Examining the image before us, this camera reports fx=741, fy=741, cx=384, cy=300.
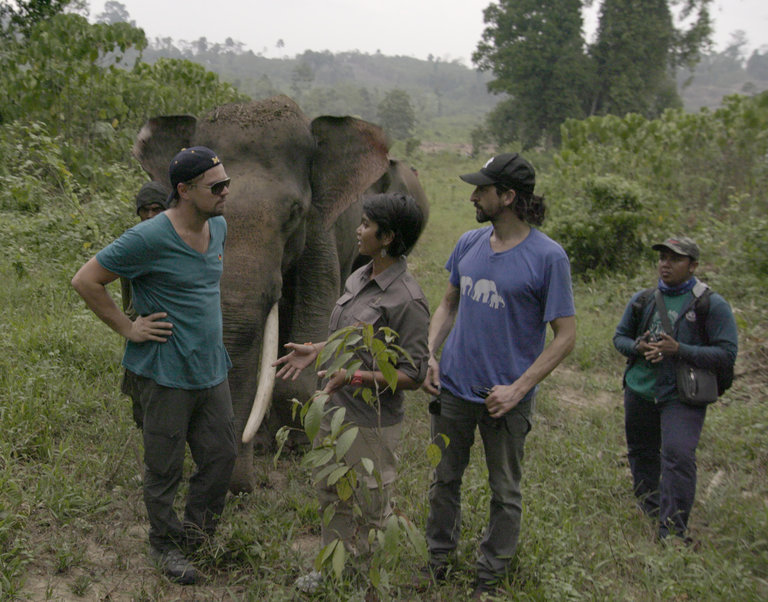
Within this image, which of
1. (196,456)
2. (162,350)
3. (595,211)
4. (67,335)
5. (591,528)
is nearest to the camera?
(162,350)

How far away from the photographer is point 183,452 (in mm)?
3035

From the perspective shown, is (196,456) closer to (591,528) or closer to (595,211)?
(591,528)

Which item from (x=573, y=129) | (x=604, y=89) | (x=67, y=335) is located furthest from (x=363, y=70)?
(x=67, y=335)

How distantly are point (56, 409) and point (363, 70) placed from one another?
13475 cm

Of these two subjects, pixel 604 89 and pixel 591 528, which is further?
pixel 604 89

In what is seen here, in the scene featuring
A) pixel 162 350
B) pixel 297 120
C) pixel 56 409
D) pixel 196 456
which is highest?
pixel 297 120

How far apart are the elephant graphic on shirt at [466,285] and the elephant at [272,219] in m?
1.16

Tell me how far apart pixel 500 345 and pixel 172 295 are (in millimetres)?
1300

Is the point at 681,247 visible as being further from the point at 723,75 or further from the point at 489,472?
the point at 723,75

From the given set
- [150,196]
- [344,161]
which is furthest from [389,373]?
[344,161]

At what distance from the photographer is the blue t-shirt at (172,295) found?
278cm

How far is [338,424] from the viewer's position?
2275mm

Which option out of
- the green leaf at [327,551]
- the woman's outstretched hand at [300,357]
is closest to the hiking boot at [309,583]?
Answer: the green leaf at [327,551]

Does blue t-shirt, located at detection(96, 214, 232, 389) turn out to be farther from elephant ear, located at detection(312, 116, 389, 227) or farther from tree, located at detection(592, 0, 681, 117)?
tree, located at detection(592, 0, 681, 117)
